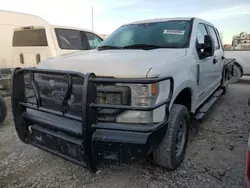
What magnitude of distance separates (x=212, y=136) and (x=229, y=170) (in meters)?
1.08

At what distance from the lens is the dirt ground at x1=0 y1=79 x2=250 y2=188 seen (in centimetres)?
261

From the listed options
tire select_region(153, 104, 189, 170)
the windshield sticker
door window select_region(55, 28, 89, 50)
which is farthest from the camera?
door window select_region(55, 28, 89, 50)

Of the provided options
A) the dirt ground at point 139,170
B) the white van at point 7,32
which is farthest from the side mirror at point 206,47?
the white van at point 7,32

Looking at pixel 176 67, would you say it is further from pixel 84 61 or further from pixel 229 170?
pixel 229 170

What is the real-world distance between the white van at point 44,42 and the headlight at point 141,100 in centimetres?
447

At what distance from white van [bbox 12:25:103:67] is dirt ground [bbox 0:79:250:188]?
3004mm

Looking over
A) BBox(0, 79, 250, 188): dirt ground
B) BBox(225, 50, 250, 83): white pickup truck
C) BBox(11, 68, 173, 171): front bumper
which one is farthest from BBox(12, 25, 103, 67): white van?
BBox(225, 50, 250, 83): white pickup truck

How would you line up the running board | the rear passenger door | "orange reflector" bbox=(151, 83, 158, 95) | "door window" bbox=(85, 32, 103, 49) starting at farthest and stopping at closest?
"door window" bbox=(85, 32, 103, 49) → the rear passenger door → the running board → "orange reflector" bbox=(151, 83, 158, 95)

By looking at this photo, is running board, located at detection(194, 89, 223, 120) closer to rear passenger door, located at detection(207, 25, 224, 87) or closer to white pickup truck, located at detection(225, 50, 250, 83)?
rear passenger door, located at detection(207, 25, 224, 87)

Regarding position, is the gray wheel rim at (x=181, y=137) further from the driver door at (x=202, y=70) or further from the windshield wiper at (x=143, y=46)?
the windshield wiper at (x=143, y=46)

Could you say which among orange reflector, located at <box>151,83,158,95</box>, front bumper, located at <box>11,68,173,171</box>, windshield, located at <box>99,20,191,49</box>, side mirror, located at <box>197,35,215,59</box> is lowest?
front bumper, located at <box>11,68,173,171</box>

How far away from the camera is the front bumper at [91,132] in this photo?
82.4 inches

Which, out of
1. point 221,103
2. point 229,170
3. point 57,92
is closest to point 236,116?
point 221,103

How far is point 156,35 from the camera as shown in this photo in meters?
3.53
